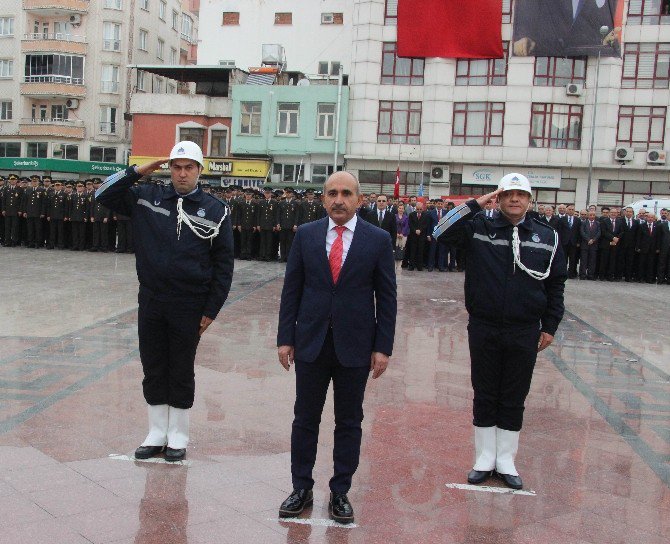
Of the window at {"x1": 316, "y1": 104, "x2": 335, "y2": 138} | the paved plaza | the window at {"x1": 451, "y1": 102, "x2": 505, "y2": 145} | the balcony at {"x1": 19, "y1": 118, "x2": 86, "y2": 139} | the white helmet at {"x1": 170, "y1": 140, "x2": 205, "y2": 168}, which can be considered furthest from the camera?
the balcony at {"x1": 19, "y1": 118, "x2": 86, "y2": 139}

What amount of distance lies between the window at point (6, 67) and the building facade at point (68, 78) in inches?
2.5

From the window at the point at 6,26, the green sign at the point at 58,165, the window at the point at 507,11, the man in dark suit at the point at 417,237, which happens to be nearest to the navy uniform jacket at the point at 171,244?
the man in dark suit at the point at 417,237

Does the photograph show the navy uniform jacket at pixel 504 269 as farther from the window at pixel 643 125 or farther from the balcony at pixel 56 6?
the balcony at pixel 56 6

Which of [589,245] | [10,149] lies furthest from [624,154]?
[10,149]

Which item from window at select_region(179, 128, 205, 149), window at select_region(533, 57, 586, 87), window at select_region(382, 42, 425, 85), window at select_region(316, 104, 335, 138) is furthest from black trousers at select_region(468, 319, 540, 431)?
window at select_region(179, 128, 205, 149)

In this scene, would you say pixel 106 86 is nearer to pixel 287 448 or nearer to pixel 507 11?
pixel 507 11

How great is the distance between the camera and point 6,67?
52.5m

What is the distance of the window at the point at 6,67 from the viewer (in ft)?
172

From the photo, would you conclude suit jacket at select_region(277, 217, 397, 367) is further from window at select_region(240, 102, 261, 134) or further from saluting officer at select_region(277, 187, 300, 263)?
window at select_region(240, 102, 261, 134)

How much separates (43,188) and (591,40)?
81.0ft

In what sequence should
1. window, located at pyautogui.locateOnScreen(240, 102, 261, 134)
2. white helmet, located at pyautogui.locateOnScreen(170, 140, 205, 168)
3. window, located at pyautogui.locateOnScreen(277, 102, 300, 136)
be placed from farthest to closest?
window, located at pyautogui.locateOnScreen(240, 102, 261, 134) → window, located at pyautogui.locateOnScreen(277, 102, 300, 136) → white helmet, located at pyautogui.locateOnScreen(170, 140, 205, 168)

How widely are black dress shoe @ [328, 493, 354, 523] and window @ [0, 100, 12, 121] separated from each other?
Result: 53548 millimetres

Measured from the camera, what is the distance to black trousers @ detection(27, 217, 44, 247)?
72.2 feet

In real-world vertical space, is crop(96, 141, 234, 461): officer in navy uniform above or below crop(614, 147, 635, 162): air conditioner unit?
below
